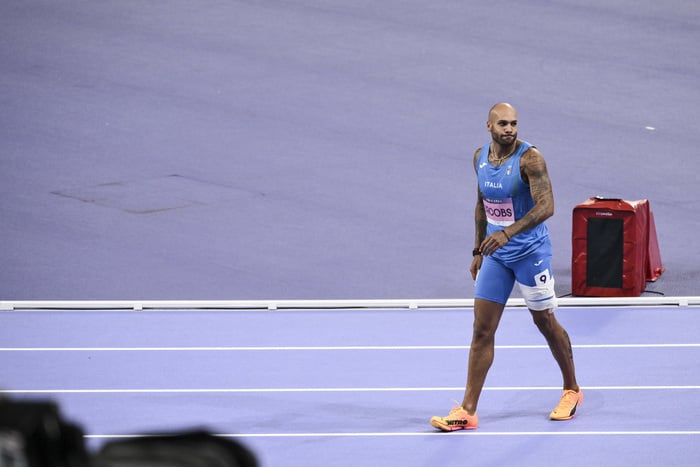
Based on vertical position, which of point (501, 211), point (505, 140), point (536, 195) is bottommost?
point (501, 211)

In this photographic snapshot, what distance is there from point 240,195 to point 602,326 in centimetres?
459

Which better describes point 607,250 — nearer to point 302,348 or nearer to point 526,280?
point 302,348

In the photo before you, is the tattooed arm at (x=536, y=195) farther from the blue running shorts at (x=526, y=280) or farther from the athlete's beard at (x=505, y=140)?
the blue running shorts at (x=526, y=280)

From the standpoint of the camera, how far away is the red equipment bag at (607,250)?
31.4ft

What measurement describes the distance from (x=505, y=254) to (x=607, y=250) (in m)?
3.24

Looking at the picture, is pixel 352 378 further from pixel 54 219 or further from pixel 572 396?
pixel 54 219

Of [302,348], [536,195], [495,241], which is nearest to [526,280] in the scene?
[495,241]

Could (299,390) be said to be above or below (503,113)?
below

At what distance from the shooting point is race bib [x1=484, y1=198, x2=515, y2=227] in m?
6.64

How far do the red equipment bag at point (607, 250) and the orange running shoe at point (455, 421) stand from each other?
3290mm

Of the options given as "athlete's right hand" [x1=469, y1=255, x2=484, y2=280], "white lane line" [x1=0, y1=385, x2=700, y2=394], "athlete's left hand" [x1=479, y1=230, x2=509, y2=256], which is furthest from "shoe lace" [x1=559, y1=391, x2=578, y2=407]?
"athlete's left hand" [x1=479, y1=230, x2=509, y2=256]

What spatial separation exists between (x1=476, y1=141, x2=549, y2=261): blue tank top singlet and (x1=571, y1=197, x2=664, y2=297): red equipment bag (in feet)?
9.96

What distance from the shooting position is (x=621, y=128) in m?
14.1

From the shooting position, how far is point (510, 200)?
6617 millimetres
